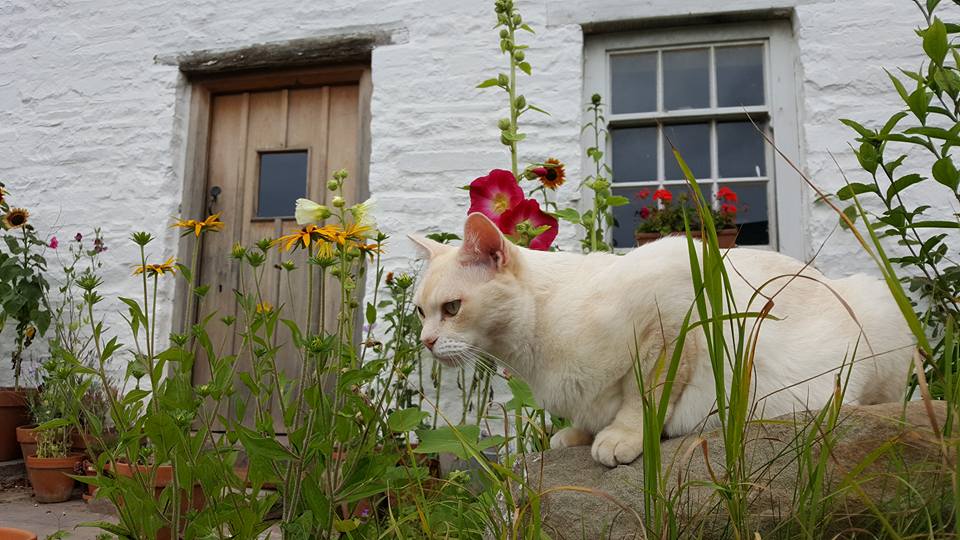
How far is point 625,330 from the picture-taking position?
139 centimetres

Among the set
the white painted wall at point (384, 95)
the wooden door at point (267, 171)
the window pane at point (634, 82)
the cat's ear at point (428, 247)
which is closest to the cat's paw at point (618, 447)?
the cat's ear at point (428, 247)

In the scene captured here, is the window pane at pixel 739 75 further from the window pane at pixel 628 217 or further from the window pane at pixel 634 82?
the window pane at pixel 628 217

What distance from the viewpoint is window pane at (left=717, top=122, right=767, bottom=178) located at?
3637 millimetres

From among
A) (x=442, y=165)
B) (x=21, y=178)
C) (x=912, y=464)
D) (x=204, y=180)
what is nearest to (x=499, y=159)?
(x=442, y=165)

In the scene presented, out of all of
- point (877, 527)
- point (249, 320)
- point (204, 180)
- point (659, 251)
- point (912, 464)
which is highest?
point (204, 180)

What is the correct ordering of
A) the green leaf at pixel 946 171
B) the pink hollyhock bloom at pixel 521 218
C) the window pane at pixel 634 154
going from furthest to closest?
the window pane at pixel 634 154 < the pink hollyhock bloom at pixel 521 218 < the green leaf at pixel 946 171

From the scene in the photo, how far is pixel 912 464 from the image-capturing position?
3.62 ft

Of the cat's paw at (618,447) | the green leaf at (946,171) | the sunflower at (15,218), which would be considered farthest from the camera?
the sunflower at (15,218)

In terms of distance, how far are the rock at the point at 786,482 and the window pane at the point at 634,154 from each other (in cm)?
261

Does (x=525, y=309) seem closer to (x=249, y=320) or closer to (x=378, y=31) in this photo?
(x=249, y=320)

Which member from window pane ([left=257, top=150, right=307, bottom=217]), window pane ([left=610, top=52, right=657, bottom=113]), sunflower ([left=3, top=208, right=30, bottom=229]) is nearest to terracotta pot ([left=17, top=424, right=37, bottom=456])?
sunflower ([left=3, top=208, right=30, bottom=229])

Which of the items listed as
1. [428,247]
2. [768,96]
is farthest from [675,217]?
[428,247]

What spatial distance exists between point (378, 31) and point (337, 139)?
69 centimetres

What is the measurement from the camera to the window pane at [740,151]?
3637mm
